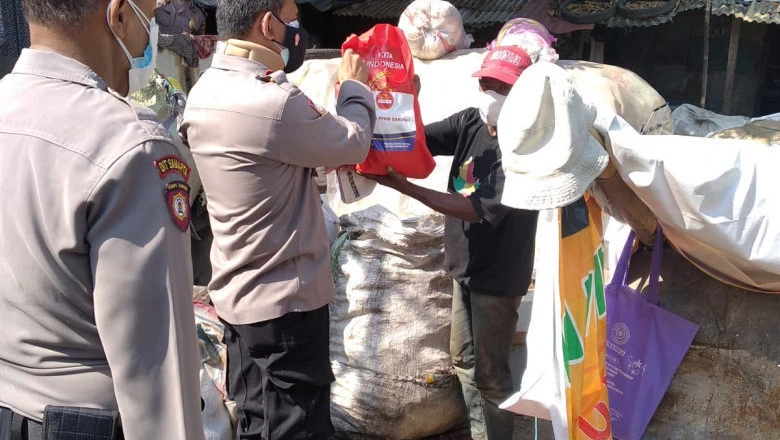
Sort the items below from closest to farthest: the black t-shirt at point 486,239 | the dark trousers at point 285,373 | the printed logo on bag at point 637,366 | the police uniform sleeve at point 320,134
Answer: the police uniform sleeve at point 320,134 → the dark trousers at point 285,373 → the printed logo on bag at point 637,366 → the black t-shirt at point 486,239

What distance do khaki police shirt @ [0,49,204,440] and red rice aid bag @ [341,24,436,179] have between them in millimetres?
1199

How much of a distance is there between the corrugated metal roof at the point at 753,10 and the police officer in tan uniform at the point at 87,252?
777cm

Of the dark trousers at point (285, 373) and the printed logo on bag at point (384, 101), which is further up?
the printed logo on bag at point (384, 101)

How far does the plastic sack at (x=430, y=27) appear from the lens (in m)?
3.71

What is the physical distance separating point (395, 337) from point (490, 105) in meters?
1.04

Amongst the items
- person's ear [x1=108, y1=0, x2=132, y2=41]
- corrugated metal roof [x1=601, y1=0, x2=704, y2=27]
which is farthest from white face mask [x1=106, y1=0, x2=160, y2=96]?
corrugated metal roof [x1=601, y1=0, x2=704, y2=27]

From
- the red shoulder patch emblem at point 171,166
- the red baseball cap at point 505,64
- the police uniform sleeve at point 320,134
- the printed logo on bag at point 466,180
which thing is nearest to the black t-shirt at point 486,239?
the printed logo on bag at point 466,180

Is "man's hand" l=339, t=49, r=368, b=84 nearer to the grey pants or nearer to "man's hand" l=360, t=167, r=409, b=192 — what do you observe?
"man's hand" l=360, t=167, r=409, b=192

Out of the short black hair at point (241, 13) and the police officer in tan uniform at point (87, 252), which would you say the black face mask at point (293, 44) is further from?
the police officer in tan uniform at point (87, 252)

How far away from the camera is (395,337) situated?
9.57 ft

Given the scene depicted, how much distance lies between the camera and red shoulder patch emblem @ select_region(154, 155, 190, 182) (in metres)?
1.13

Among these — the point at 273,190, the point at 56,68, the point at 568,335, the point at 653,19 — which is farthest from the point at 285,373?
the point at 653,19

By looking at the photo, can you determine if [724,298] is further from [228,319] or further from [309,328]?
[228,319]

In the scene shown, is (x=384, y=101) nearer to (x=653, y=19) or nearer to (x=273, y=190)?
(x=273, y=190)
